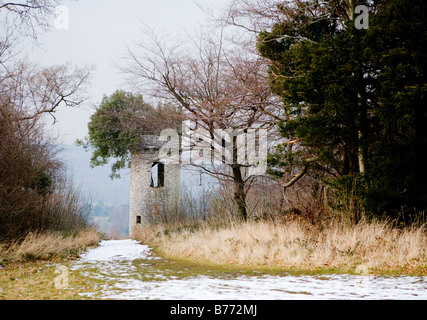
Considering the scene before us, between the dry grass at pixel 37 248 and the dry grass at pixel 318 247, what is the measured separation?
261 centimetres

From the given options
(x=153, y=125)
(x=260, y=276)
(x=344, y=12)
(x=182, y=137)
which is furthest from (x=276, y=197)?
(x=260, y=276)

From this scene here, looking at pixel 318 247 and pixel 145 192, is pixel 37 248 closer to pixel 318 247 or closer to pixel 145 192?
pixel 318 247

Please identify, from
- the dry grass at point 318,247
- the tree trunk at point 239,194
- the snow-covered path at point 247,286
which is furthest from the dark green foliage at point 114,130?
the snow-covered path at point 247,286

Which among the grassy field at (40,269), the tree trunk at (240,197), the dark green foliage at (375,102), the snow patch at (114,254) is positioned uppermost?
the dark green foliage at (375,102)

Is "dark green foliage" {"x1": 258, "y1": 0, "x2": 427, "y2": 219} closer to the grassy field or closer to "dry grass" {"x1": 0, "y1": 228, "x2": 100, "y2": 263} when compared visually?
the grassy field

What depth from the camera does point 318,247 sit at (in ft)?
24.7

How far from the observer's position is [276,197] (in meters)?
13.9

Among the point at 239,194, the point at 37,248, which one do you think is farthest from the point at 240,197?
the point at 37,248

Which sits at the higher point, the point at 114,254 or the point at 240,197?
the point at 240,197

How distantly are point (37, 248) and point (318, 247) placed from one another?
19.1 ft

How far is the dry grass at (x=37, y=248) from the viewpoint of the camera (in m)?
8.49

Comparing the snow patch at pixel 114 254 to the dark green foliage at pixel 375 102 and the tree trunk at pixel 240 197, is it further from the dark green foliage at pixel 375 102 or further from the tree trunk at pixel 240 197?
the dark green foliage at pixel 375 102

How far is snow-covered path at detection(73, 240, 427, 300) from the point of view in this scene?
14.3ft
